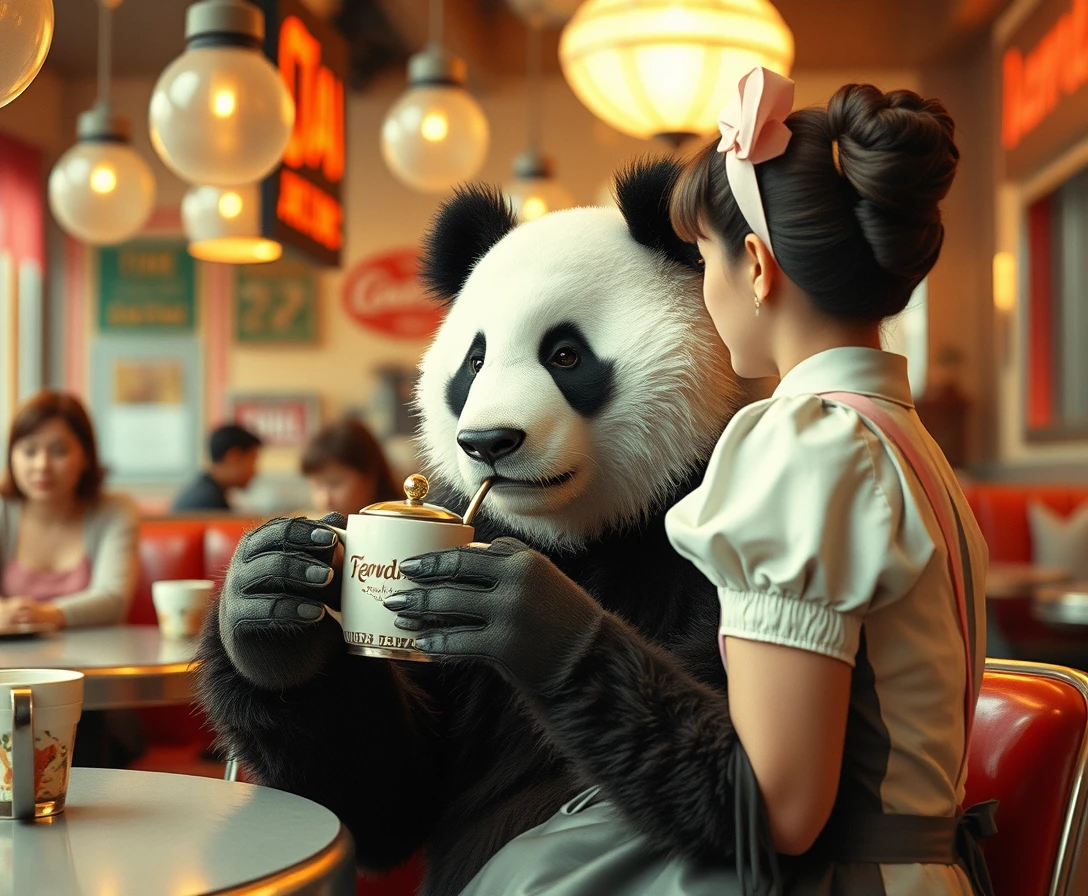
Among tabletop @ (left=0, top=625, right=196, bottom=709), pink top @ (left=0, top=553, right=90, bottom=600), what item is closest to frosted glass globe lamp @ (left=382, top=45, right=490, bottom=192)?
pink top @ (left=0, top=553, right=90, bottom=600)

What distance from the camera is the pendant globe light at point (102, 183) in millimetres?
3553

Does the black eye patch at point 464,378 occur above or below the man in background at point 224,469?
above

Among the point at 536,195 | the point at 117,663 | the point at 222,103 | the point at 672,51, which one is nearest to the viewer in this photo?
the point at 117,663

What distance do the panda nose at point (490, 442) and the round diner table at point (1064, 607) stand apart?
8.42ft

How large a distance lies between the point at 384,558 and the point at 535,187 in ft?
12.2

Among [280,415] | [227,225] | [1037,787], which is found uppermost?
[227,225]

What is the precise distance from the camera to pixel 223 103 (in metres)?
2.30

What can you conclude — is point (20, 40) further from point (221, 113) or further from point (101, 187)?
point (101, 187)

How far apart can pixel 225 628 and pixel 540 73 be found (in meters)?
6.80

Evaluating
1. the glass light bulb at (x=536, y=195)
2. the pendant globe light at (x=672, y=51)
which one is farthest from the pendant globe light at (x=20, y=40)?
the glass light bulb at (x=536, y=195)

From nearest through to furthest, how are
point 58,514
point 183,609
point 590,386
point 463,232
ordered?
point 590,386, point 463,232, point 183,609, point 58,514

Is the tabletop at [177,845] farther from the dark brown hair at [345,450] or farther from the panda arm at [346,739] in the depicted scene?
the dark brown hair at [345,450]

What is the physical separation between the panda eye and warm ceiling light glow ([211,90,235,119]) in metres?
1.32

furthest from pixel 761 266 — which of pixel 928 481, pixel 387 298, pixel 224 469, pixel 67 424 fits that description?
pixel 387 298
